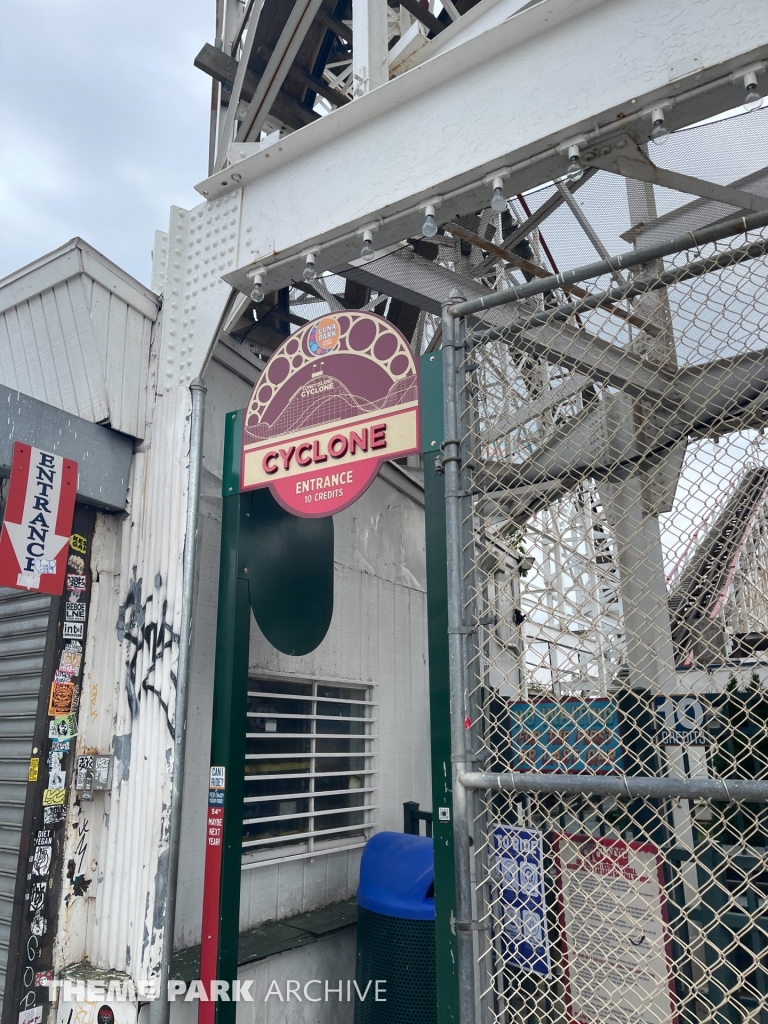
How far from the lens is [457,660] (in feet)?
9.46

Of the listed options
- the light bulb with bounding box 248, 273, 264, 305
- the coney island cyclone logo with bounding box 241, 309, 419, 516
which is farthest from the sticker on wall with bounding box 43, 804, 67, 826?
the light bulb with bounding box 248, 273, 264, 305

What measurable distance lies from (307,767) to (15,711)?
7.10 ft

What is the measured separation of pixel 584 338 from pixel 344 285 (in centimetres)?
309

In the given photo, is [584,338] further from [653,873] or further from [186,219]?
[653,873]

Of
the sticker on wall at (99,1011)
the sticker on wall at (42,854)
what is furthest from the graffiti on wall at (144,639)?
the sticker on wall at (99,1011)

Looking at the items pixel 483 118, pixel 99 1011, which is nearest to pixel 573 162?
pixel 483 118

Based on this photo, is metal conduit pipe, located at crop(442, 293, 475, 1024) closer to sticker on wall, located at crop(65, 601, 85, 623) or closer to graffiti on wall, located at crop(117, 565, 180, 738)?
graffiti on wall, located at crop(117, 565, 180, 738)

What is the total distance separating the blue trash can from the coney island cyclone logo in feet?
7.74

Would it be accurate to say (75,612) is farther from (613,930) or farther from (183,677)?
(613,930)

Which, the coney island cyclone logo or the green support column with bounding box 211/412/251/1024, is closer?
the coney island cyclone logo

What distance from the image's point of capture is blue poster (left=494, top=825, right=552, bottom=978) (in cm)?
270

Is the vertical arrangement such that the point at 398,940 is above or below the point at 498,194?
below

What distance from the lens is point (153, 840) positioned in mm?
4059

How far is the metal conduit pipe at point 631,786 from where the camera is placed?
2186mm
